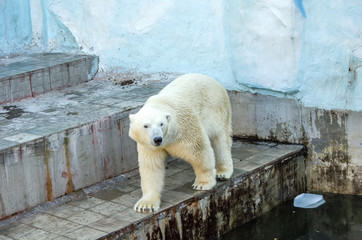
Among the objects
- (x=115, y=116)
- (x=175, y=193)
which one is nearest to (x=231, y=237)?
(x=175, y=193)

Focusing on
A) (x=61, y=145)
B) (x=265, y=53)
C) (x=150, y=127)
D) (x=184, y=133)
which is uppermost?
(x=265, y=53)

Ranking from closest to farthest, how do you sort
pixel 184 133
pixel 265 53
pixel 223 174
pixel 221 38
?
pixel 184 133
pixel 223 174
pixel 265 53
pixel 221 38

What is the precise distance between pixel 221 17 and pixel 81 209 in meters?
2.64

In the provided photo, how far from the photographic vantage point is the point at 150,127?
15.0 ft

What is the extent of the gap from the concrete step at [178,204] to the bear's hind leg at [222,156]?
0.25 feet

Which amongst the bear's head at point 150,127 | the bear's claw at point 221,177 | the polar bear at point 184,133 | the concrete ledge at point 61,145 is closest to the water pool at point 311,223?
the bear's claw at point 221,177

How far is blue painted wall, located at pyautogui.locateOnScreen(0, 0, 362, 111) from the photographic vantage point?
606cm

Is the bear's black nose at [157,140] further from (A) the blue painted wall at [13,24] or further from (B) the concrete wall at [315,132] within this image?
(A) the blue painted wall at [13,24]

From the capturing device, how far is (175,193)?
5395mm

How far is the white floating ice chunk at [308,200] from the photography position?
6.32 metres

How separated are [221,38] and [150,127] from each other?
8.01ft

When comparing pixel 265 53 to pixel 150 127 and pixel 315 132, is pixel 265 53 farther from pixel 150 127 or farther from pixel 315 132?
pixel 150 127

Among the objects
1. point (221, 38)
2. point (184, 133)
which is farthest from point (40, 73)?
point (184, 133)

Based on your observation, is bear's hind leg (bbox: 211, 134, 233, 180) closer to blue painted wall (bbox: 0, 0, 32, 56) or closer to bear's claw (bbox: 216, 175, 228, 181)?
bear's claw (bbox: 216, 175, 228, 181)
